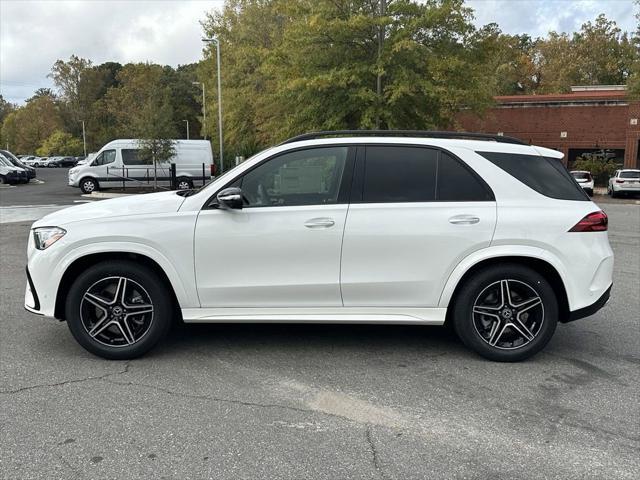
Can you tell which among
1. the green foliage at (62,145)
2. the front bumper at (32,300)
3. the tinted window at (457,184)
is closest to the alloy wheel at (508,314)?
the tinted window at (457,184)

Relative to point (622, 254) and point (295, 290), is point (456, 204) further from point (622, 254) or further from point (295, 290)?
point (622, 254)

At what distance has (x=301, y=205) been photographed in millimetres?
4344

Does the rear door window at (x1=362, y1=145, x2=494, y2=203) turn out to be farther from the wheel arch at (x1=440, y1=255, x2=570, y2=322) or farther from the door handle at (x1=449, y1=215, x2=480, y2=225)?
the wheel arch at (x1=440, y1=255, x2=570, y2=322)

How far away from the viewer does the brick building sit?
120 feet

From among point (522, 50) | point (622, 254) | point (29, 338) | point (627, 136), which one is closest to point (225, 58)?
point (627, 136)

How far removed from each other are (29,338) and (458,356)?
373 centimetres

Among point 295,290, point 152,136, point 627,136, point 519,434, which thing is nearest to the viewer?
point 519,434

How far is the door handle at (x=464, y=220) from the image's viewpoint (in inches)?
168

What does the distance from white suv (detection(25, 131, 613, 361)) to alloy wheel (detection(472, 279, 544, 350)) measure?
0.03ft

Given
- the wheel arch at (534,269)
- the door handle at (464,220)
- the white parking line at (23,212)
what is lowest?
the white parking line at (23,212)

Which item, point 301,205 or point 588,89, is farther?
point 588,89

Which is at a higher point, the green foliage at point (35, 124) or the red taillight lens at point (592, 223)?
the green foliage at point (35, 124)

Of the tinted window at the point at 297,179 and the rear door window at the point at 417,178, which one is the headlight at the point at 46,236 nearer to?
the tinted window at the point at 297,179

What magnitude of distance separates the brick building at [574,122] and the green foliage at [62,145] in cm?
6612
